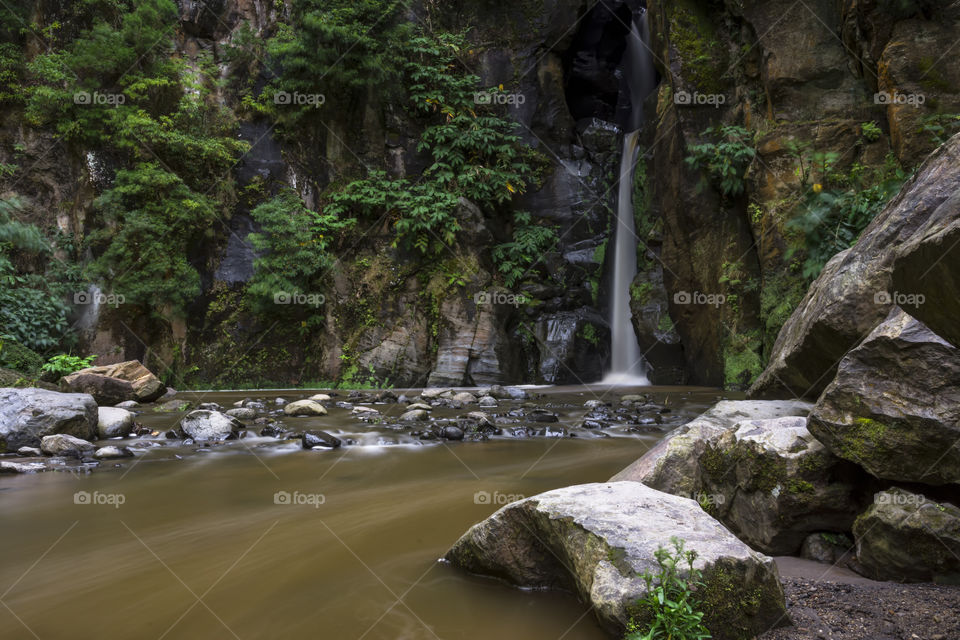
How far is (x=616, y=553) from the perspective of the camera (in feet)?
6.91

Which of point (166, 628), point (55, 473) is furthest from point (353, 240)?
point (166, 628)

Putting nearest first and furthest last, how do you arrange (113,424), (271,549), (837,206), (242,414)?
(271,549), (113,424), (242,414), (837,206)

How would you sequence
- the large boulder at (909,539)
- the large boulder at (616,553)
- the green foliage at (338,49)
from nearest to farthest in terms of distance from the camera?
the large boulder at (616,553) < the large boulder at (909,539) < the green foliage at (338,49)

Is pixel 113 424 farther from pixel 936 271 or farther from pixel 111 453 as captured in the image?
pixel 936 271

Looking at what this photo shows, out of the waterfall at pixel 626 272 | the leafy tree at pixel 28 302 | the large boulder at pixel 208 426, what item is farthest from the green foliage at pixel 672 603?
the leafy tree at pixel 28 302

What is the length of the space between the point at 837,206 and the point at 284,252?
467 inches

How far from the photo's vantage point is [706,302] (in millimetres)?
11242

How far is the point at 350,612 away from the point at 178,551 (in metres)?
1.49

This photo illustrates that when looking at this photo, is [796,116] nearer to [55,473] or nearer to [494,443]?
[494,443]

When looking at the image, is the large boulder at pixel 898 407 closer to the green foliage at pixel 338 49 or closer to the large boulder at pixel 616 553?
the large boulder at pixel 616 553

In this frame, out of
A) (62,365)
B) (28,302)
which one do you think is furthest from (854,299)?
(28,302)

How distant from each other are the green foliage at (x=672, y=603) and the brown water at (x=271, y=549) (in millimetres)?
316

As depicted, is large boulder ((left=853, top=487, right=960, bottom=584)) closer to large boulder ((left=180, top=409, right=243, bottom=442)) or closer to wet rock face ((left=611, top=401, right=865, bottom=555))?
wet rock face ((left=611, top=401, right=865, bottom=555))

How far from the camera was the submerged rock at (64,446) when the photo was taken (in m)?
5.60
